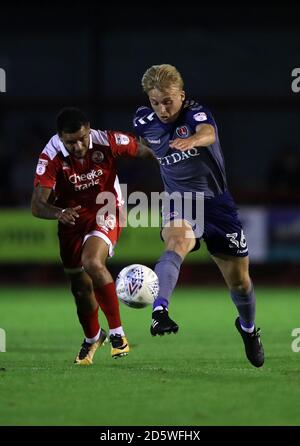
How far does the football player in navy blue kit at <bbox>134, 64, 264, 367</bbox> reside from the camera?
7.24 metres

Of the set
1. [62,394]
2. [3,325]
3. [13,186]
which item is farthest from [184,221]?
[13,186]

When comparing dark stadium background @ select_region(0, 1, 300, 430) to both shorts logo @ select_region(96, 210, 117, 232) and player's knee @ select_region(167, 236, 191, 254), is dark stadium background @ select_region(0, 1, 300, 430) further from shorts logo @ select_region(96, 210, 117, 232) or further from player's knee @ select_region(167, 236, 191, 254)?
shorts logo @ select_region(96, 210, 117, 232)

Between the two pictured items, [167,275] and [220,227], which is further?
[220,227]

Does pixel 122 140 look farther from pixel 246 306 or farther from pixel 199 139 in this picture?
pixel 246 306

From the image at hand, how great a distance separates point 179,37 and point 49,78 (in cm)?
287

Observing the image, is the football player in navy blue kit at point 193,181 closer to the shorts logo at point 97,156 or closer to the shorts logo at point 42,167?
the shorts logo at point 97,156

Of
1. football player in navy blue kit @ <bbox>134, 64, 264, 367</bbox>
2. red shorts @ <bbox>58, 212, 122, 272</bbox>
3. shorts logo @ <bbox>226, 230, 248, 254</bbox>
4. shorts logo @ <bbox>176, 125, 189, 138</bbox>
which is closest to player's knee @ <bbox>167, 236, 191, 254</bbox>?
football player in navy blue kit @ <bbox>134, 64, 264, 367</bbox>

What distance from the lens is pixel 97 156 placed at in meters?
8.06

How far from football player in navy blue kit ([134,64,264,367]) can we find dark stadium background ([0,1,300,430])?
643mm

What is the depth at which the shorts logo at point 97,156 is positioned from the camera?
805cm

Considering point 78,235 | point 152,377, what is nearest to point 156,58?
point 78,235

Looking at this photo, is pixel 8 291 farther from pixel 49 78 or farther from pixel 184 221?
pixel 184 221

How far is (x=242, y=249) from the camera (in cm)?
758

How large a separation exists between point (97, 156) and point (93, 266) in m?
0.93
